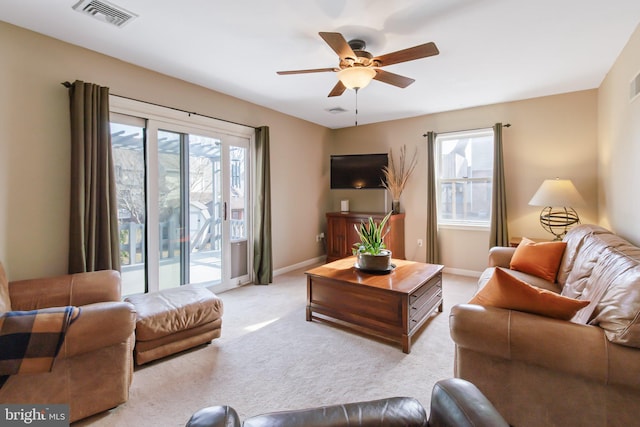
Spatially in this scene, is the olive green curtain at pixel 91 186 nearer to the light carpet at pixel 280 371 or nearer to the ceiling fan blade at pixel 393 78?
the light carpet at pixel 280 371

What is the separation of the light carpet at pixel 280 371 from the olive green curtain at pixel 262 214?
3.98ft

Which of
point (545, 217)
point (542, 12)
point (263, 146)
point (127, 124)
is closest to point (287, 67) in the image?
point (263, 146)

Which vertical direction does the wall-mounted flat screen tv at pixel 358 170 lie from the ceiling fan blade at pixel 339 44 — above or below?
below

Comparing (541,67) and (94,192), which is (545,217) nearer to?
(541,67)

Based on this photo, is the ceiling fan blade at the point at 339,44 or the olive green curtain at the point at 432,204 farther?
the olive green curtain at the point at 432,204

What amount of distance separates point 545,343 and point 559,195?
2.66 metres

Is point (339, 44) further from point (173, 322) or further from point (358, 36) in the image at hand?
point (173, 322)

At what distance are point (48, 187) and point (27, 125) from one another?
0.51m

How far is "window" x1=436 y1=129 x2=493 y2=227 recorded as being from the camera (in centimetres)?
447

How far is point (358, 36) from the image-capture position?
8.01 feet

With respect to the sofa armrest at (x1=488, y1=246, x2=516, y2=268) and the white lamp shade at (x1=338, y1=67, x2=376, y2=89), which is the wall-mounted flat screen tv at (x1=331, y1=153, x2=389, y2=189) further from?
the white lamp shade at (x1=338, y1=67, x2=376, y2=89)

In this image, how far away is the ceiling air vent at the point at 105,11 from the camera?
203 centimetres

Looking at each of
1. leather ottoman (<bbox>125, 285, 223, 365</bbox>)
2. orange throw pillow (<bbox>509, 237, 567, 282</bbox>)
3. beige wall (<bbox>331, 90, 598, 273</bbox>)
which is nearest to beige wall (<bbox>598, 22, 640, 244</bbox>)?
beige wall (<bbox>331, 90, 598, 273</bbox>)

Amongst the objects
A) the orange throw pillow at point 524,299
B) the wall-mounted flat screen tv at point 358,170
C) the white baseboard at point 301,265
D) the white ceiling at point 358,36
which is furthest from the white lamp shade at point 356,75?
the white baseboard at point 301,265
